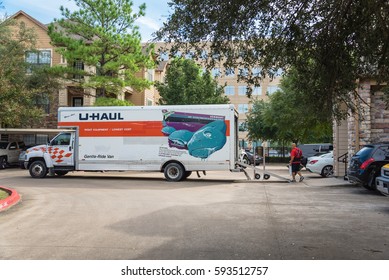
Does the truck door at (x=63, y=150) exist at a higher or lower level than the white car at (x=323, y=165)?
higher

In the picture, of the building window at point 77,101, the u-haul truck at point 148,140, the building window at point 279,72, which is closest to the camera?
the building window at point 279,72

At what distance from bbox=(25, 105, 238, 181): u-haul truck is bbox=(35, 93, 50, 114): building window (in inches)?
572

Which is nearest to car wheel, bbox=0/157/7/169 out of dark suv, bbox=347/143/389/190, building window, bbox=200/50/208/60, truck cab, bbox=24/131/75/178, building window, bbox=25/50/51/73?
building window, bbox=25/50/51/73

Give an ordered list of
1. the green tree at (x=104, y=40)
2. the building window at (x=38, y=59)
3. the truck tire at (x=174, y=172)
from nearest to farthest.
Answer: the truck tire at (x=174, y=172)
the green tree at (x=104, y=40)
the building window at (x=38, y=59)

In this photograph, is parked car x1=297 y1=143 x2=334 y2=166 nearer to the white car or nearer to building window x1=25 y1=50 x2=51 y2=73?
the white car

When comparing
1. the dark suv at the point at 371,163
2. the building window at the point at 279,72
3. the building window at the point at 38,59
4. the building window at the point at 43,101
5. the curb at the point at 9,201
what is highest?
the building window at the point at 38,59

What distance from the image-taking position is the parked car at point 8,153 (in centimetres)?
2566

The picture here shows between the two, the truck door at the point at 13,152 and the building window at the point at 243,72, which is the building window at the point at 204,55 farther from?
the truck door at the point at 13,152

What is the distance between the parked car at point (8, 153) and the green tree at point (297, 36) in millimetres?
22411

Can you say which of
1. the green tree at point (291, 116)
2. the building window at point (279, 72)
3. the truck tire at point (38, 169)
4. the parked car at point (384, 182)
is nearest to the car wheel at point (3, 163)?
the truck tire at point (38, 169)

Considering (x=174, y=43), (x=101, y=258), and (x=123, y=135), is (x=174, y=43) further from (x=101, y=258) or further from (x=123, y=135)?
(x=123, y=135)

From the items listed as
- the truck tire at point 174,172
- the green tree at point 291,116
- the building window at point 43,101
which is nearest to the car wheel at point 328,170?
the green tree at point 291,116

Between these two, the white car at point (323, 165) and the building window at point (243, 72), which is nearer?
the building window at point (243, 72)

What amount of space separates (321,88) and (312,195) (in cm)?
570
